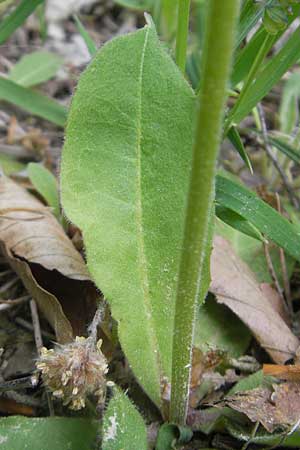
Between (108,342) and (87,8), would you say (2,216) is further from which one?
(87,8)

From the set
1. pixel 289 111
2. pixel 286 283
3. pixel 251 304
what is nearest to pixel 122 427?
pixel 251 304

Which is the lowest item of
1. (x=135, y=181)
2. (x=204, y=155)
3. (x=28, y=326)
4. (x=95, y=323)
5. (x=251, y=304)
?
(x=28, y=326)

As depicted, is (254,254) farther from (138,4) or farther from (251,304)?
(138,4)

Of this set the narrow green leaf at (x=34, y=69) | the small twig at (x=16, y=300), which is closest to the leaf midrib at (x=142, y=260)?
the small twig at (x=16, y=300)

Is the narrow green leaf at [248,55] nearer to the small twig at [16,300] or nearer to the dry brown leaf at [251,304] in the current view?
the dry brown leaf at [251,304]

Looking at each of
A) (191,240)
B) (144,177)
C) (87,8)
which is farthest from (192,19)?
(191,240)

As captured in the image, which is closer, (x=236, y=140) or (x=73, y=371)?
(x=73, y=371)

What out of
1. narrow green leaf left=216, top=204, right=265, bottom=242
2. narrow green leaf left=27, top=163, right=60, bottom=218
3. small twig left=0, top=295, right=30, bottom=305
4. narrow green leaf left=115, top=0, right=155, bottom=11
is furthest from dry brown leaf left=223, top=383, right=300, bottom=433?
narrow green leaf left=115, top=0, right=155, bottom=11

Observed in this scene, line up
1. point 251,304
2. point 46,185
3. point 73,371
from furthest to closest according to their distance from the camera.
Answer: point 46,185
point 251,304
point 73,371
